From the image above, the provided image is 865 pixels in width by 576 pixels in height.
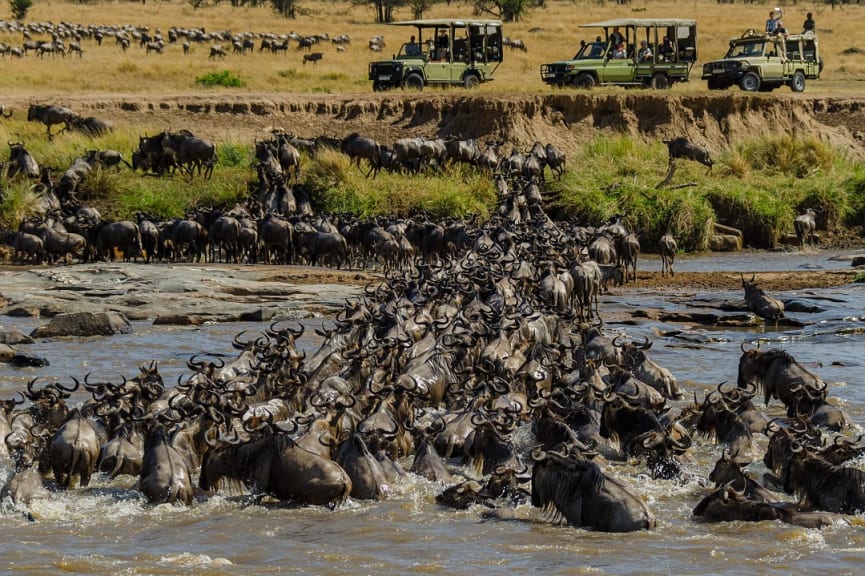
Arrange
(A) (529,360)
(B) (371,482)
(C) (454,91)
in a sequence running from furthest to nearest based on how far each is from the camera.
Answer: (C) (454,91), (A) (529,360), (B) (371,482)

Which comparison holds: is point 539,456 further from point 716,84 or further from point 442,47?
point 716,84

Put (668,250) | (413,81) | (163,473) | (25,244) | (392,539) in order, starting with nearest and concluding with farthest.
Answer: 1. (392,539)
2. (163,473)
3. (25,244)
4. (668,250)
5. (413,81)

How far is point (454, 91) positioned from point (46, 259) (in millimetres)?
16232

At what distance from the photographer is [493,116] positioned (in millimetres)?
34656

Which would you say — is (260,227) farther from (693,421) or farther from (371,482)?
(371,482)

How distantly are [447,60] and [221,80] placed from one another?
8048 millimetres

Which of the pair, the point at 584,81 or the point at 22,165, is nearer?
the point at 22,165

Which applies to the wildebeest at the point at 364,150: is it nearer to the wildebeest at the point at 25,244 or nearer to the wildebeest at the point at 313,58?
the wildebeest at the point at 25,244

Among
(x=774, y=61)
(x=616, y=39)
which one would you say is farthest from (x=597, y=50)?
(x=774, y=61)

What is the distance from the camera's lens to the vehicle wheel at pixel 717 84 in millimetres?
40594

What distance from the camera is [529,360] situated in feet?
44.7

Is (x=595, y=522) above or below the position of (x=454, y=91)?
below

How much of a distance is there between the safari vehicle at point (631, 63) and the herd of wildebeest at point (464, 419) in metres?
20.3

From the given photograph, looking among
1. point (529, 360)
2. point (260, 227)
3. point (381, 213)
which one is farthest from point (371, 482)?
point (381, 213)
